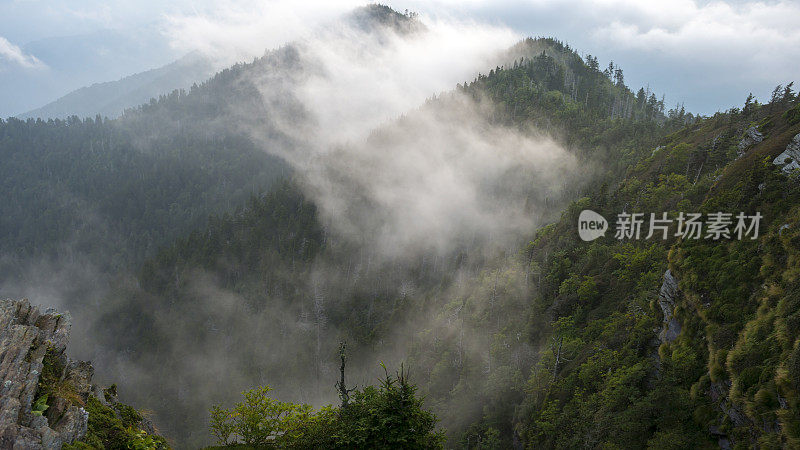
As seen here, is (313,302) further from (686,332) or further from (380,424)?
(380,424)

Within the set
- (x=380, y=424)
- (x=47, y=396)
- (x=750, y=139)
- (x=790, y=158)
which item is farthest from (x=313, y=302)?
(x=790, y=158)

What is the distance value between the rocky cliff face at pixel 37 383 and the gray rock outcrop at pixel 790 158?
192ft

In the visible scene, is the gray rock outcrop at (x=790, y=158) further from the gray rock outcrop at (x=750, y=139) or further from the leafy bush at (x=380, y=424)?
Result: the leafy bush at (x=380, y=424)

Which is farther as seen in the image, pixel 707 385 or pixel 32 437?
pixel 707 385

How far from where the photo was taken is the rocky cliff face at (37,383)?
821 inches

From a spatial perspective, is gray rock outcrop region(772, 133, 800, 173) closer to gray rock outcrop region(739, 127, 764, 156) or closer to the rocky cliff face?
gray rock outcrop region(739, 127, 764, 156)

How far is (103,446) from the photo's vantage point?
2456 centimetres

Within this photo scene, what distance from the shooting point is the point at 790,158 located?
118ft

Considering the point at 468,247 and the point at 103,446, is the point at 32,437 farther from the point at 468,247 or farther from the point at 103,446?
the point at 468,247

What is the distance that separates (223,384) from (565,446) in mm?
149263

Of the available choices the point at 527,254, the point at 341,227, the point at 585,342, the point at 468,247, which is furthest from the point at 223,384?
the point at 585,342

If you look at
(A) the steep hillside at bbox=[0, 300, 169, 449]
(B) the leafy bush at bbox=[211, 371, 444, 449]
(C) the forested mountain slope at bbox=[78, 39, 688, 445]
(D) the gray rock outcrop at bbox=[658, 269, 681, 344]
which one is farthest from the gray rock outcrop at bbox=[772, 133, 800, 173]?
(C) the forested mountain slope at bbox=[78, 39, 688, 445]

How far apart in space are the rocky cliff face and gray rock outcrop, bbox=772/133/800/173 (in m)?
58.5

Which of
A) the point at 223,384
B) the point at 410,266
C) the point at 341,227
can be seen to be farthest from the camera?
the point at 341,227
